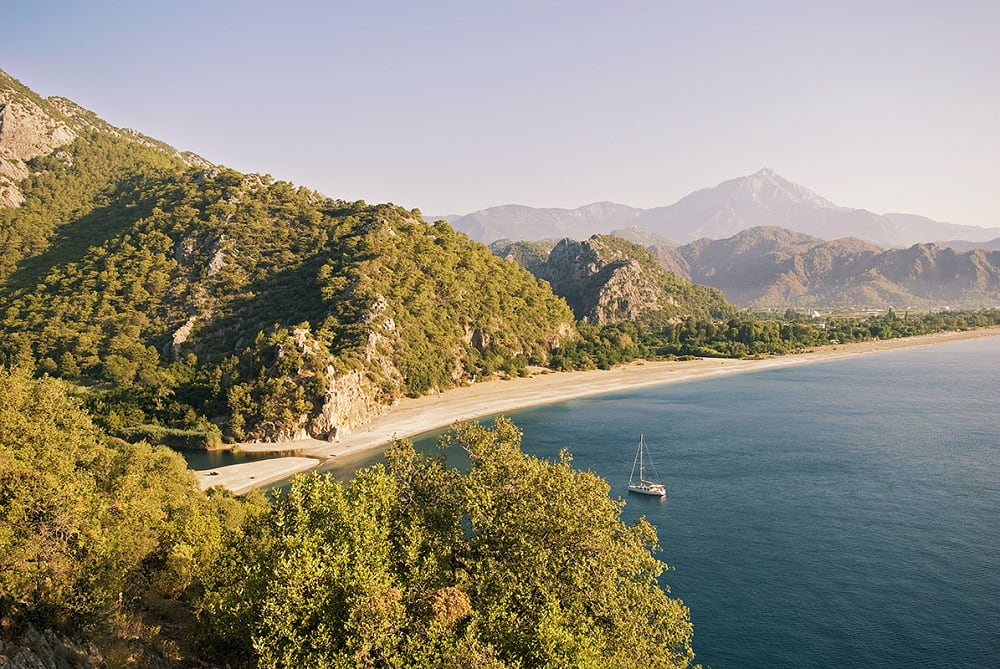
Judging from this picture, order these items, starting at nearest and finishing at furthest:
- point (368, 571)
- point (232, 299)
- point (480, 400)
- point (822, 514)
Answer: point (368, 571)
point (822, 514)
point (232, 299)
point (480, 400)

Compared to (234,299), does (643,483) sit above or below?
below

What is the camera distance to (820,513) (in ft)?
192

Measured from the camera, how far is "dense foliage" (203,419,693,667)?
18.0 m

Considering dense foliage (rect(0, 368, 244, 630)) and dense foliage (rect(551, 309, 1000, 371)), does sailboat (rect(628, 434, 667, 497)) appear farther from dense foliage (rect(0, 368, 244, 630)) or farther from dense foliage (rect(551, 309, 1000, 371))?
Answer: dense foliage (rect(551, 309, 1000, 371))

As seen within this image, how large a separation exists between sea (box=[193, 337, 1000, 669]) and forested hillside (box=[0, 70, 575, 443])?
24.8 metres

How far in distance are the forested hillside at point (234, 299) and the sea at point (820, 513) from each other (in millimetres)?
24762

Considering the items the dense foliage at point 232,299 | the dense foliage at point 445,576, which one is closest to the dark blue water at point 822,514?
the dense foliage at point 445,576

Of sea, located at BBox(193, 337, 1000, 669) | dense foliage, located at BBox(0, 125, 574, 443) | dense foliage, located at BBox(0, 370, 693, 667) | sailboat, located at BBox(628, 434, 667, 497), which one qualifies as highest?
dense foliage, located at BBox(0, 125, 574, 443)

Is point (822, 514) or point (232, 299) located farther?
point (232, 299)

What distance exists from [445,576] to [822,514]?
5016cm

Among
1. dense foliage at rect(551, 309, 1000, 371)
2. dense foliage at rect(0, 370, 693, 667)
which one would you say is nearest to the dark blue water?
dense foliage at rect(0, 370, 693, 667)

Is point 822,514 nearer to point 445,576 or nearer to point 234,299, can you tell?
point 445,576

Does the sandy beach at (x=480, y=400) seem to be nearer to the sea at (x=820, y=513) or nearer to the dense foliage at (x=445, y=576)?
the sea at (x=820, y=513)

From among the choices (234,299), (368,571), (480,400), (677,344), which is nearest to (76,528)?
(368,571)
